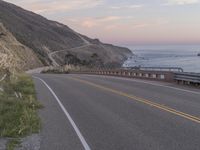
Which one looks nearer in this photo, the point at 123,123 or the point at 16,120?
the point at 123,123

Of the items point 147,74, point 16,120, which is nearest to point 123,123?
point 16,120

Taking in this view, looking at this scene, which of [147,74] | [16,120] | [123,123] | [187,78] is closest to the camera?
[123,123]

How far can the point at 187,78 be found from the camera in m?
27.3

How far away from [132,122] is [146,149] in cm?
365

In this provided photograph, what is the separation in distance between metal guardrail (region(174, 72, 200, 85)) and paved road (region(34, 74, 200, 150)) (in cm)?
504

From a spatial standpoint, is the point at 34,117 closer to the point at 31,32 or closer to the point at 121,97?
the point at 121,97

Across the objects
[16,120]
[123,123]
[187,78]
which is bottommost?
[123,123]

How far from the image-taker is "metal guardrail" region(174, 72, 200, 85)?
25984 mm

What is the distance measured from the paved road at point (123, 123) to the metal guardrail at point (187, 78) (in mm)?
5035

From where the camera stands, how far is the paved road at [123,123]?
10.8m

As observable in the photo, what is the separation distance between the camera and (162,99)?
64.7 ft

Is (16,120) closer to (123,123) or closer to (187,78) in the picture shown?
(123,123)

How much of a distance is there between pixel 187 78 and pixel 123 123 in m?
14.4

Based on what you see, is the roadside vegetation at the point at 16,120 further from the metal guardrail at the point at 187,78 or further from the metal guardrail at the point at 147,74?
the metal guardrail at the point at 147,74
